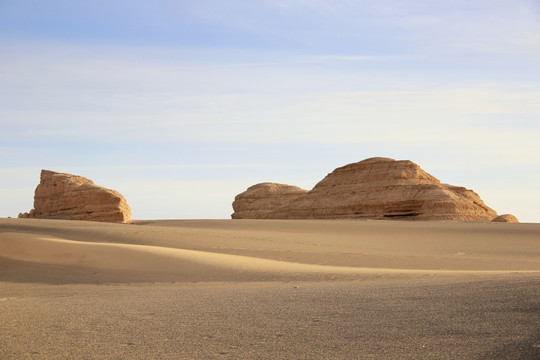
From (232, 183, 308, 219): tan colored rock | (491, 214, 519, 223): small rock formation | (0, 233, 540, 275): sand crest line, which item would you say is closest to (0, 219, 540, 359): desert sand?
(0, 233, 540, 275): sand crest line

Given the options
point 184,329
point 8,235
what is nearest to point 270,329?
point 184,329

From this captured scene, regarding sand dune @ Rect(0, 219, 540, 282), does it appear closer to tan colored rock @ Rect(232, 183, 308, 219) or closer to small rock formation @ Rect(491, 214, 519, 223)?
small rock formation @ Rect(491, 214, 519, 223)

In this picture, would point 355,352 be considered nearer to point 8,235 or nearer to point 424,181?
point 8,235

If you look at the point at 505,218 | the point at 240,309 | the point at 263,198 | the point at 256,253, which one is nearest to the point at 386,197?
the point at 505,218

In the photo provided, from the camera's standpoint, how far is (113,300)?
1127cm

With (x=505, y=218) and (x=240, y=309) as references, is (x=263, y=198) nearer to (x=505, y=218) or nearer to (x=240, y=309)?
(x=505, y=218)

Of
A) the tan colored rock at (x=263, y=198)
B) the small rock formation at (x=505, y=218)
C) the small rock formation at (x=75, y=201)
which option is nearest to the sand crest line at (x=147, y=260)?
the small rock formation at (x=75, y=201)

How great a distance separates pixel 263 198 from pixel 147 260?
5813 centimetres

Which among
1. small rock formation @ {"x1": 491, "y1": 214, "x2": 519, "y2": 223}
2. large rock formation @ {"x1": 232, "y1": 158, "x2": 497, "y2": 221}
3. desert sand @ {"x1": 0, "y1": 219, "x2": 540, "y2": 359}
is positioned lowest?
desert sand @ {"x1": 0, "y1": 219, "x2": 540, "y2": 359}

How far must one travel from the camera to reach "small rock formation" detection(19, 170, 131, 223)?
1686 inches

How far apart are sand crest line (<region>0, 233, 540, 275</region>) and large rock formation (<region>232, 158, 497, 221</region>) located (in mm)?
35948

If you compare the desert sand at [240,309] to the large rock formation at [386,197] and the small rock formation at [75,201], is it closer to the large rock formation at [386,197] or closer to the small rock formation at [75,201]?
the small rock formation at [75,201]

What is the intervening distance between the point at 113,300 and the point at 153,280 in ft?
18.2

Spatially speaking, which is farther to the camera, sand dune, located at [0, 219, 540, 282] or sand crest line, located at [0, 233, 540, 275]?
sand crest line, located at [0, 233, 540, 275]
